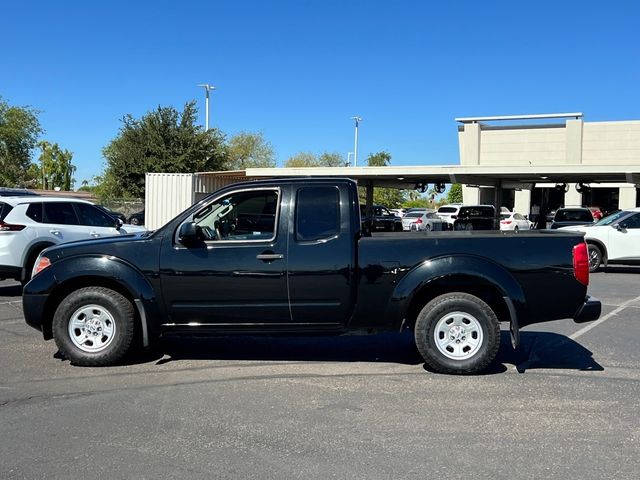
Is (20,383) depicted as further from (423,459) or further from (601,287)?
(601,287)

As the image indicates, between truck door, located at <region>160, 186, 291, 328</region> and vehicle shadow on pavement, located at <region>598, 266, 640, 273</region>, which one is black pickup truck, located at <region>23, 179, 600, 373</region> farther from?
vehicle shadow on pavement, located at <region>598, 266, 640, 273</region>

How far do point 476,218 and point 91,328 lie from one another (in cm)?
2582

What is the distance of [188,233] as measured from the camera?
607cm

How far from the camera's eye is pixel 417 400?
538cm

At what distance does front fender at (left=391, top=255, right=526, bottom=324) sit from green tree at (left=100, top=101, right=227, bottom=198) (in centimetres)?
3486

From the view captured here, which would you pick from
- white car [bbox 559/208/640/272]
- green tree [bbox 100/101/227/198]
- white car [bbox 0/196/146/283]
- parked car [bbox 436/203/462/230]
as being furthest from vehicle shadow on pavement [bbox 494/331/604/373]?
green tree [bbox 100/101/227/198]

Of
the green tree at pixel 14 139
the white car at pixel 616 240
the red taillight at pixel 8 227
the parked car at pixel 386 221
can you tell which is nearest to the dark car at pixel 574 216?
the parked car at pixel 386 221

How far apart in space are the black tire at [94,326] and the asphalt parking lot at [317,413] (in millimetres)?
155

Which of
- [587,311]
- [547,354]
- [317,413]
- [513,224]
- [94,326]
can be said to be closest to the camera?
[317,413]

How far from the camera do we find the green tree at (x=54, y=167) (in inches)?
3548

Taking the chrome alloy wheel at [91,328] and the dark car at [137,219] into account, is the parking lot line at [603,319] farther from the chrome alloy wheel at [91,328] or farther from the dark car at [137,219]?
the dark car at [137,219]

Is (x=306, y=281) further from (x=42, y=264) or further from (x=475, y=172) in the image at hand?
(x=475, y=172)

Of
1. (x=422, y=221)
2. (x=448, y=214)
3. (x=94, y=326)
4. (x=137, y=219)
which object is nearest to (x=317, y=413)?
(x=94, y=326)

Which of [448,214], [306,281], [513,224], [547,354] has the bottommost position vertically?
[547,354]
